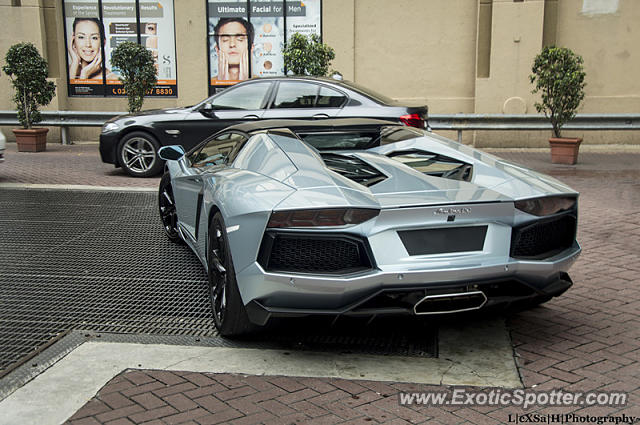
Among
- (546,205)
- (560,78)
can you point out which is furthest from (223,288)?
(560,78)

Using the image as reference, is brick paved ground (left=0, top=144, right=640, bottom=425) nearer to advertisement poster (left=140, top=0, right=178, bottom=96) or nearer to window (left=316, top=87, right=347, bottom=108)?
window (left=316, top=87, right=347, bottom=108)

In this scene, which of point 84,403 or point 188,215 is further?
point 188,215

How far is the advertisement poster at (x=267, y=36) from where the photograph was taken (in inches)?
647

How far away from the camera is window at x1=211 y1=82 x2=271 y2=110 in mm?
10875

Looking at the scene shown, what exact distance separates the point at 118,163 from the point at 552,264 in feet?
29.0

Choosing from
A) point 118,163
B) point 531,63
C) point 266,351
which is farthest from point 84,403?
point 531,63

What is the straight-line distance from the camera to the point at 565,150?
42.4 ft

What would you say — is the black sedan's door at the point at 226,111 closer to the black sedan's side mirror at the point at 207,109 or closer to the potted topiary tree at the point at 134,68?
the black sedan's side mirror at the point at 207,109

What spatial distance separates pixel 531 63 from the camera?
50.1 ft

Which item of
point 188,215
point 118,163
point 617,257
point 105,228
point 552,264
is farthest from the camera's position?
point 118,163

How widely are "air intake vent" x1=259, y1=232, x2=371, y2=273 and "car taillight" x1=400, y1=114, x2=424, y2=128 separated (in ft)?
22.3

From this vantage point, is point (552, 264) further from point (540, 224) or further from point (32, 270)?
point (32, 270)

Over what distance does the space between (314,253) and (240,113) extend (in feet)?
24.6

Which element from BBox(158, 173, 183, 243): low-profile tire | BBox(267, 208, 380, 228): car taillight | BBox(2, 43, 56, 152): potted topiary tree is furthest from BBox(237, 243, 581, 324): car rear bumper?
BBox(2, 43, 56, 152): potted topiary tree
